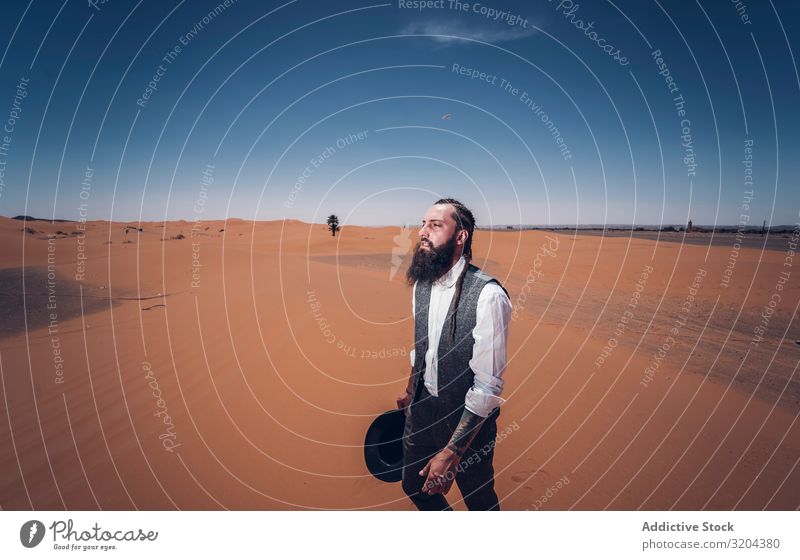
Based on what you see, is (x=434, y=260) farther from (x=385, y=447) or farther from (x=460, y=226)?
(x=385, y=447)

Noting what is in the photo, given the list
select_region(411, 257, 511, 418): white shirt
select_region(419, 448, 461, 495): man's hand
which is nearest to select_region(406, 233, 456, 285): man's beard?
select_region(411, 257, 511, 418): white shirt

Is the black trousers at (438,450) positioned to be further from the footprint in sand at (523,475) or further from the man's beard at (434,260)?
the footprint in sand at (523,475)

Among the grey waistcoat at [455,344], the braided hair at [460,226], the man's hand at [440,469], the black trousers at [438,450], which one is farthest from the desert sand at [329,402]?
the braided hair at [460,226]

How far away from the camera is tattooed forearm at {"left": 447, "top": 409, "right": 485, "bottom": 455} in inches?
83.9

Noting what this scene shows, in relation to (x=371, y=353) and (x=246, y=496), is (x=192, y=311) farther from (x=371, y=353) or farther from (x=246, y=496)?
(x=246, y=496)

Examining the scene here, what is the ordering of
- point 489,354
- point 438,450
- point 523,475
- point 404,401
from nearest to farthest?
point 489,354, point 438,450, point 404,401, point 523,475

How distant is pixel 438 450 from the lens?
2545mm

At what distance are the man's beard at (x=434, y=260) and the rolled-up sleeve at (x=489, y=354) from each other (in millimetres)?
404

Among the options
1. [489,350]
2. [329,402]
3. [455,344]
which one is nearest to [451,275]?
[455,344]

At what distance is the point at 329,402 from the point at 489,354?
3.28 m

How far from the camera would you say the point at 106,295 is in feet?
30.9

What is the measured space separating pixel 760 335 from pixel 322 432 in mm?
9798

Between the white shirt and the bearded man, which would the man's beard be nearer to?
the bearded man

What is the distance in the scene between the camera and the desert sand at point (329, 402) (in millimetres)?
3293
